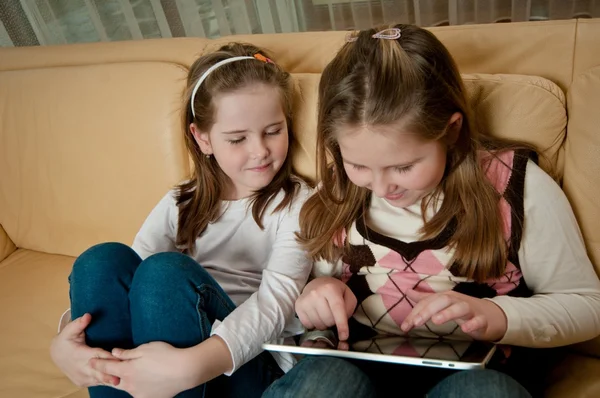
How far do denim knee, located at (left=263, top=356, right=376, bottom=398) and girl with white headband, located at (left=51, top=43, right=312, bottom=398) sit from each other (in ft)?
0.39

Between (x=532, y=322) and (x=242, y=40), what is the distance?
0.91m

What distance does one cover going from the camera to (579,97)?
1.12 m

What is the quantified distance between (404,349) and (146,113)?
2.89ft

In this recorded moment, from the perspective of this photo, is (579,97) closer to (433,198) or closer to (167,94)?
(433,198)

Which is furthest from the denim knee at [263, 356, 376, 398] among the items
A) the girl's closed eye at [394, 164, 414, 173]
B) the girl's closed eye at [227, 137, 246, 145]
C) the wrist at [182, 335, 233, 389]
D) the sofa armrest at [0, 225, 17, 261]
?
the sofa armrest at [0, 225, 17, 261]

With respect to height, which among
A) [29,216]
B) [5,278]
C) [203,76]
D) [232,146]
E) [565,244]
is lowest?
[5,278]

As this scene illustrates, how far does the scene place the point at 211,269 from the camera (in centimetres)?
136

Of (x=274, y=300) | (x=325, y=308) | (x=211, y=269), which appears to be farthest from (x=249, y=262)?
(x=325, y=308)

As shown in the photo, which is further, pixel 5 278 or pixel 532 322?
pixel 5 278

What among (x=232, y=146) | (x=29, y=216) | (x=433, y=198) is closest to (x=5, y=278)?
(x=29, y=216)

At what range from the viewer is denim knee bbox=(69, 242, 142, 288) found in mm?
1165

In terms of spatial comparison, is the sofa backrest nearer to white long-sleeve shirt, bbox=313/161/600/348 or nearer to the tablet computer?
white long-sleeve shirt, bbox=313/161/600/348

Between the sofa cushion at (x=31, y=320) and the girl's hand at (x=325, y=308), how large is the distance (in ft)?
1.81

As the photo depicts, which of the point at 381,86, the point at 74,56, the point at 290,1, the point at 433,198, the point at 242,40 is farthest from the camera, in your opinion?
the point at 290,1
